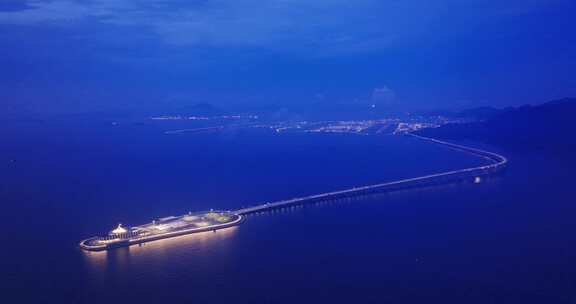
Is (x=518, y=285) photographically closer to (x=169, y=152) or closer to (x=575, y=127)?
(x=169, y=152)

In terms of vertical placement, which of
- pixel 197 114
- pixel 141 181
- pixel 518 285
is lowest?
pixel 518 285

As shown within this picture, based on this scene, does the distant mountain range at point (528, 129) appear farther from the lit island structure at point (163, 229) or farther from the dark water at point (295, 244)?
the lit island structure at point (163, 229)

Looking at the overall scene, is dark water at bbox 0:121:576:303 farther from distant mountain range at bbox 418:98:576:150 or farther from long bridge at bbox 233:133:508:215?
distant mountain range at bbox 418:98:576:150

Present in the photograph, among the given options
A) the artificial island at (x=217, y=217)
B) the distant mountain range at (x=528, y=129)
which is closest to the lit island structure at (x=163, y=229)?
the artificial island at (x=217, y=217)

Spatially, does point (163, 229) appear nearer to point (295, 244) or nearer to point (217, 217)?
point (217, 217)

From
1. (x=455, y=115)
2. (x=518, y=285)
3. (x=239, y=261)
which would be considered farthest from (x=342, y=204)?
(x=455, y=115)
